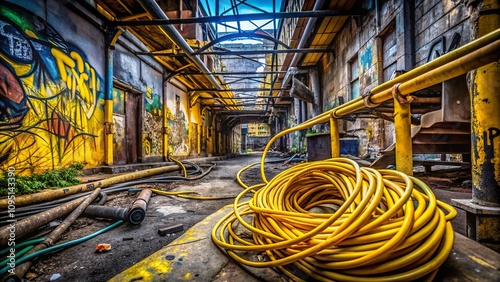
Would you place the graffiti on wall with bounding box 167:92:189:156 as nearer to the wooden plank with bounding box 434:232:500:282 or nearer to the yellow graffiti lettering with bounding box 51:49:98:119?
the yellow graffiti lettering with bounding box 51:49:98:119

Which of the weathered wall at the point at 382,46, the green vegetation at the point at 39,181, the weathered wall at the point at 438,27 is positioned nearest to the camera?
the green vegetation at the point at 39,181

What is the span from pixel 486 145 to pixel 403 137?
1.50 feet

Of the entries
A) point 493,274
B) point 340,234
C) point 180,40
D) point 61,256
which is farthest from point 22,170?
point 493,274

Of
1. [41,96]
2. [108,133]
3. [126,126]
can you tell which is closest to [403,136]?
[41,96]

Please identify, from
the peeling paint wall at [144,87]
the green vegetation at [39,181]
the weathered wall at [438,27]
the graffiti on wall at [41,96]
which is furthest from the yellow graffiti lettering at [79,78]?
the weathered wall at [438,27]

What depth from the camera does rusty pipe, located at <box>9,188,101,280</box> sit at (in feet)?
4.57

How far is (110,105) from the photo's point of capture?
18.5 feet

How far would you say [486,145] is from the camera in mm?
1367

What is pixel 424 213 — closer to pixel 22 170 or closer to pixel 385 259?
pixel 385 259

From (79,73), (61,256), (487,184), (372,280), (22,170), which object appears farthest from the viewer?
(79,73)

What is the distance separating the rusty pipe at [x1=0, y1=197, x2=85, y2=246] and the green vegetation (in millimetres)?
1067

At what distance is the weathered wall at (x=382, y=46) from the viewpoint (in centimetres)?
334

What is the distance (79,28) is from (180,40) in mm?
2254

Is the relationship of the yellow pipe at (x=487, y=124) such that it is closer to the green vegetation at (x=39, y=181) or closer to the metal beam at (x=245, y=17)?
the metal beam at (x=245, y=17)
